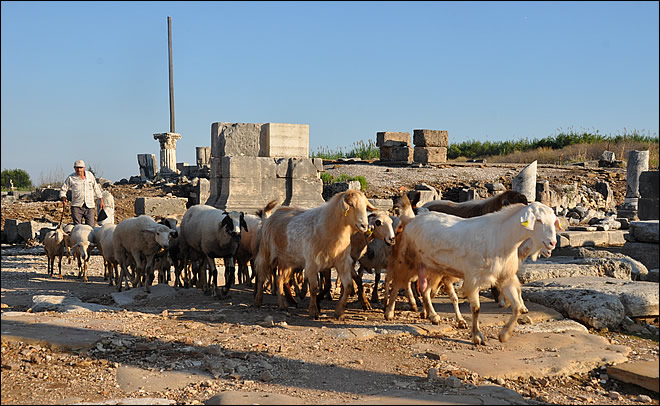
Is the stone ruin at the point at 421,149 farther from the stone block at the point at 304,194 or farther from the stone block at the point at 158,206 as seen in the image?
the stone block at the point at 304,194

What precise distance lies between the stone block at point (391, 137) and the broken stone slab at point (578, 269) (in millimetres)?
19285

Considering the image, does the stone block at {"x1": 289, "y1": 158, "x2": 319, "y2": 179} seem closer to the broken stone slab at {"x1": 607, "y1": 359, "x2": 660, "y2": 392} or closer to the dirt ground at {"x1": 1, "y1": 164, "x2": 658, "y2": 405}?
the dirt ground at {"x1": 1, "y1": 164, "x2": 658, "y2": 405}

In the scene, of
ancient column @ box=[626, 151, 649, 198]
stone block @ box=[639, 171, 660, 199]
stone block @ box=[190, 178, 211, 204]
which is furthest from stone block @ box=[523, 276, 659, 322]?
ancient column @ box=[626, 151, 649, 198]

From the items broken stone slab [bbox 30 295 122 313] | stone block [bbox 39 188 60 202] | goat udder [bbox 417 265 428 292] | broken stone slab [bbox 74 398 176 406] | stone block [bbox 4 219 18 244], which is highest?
goat udder [bbox 417 265 428 292]

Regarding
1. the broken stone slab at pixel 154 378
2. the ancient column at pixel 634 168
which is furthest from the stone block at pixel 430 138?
the broken stone slab at pixel 154 378

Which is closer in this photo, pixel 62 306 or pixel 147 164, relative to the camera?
pixel 62 306

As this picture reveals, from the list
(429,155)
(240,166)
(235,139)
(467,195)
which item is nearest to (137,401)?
(240,166)

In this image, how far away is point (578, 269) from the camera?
10.8 metres

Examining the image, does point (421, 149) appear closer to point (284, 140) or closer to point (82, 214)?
point (284, 140)

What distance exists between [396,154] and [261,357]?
23.8m

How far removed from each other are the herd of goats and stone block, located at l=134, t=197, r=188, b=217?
704cm

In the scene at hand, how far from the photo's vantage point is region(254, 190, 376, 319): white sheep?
7.74 meters

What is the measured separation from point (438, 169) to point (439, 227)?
20258mm

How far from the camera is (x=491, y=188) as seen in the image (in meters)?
24.1
